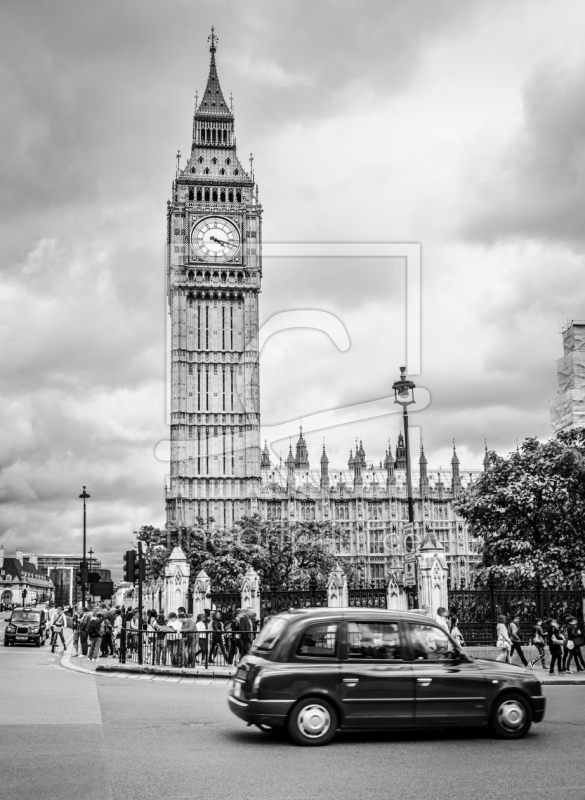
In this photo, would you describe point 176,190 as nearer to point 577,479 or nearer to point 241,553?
point 241,553

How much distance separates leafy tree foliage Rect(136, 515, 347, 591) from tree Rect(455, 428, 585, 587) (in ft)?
57.2

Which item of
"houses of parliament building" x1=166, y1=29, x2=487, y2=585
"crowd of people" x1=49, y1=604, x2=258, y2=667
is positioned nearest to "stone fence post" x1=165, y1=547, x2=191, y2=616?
"crowd of people" x1=49, y1=604, x2=258, y2=667

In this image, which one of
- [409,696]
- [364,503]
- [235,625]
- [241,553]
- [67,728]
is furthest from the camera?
[364,503]

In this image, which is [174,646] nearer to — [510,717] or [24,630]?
[510,717]

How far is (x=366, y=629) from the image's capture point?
10.1 m

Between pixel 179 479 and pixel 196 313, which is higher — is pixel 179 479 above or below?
below

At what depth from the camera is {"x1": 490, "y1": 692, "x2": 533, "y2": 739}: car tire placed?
1004 centimetres

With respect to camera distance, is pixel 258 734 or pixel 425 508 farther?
pixel 425 508

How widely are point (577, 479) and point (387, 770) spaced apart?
2671 centimetres

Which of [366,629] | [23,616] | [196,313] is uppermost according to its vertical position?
[196,313]

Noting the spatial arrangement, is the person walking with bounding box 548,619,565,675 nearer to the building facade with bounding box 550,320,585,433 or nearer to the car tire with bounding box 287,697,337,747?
the car tire with bounding box 287,697,337,747

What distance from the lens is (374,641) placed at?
10109mm

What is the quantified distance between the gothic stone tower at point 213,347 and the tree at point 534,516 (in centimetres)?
5384

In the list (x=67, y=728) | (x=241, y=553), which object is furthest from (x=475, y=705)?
(x=241, y=553)
